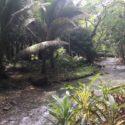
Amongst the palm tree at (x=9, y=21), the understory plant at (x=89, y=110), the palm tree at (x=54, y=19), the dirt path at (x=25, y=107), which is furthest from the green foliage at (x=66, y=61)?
the understory plant at (x=89, y=110)

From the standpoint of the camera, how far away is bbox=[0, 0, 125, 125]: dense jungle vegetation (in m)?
6.75

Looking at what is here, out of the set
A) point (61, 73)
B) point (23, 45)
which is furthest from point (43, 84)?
point (23, 45)

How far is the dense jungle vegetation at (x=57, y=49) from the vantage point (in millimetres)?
6748

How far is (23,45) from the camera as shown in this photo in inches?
786

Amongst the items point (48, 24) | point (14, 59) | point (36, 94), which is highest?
point (48, 24)

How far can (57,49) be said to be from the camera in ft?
59.9

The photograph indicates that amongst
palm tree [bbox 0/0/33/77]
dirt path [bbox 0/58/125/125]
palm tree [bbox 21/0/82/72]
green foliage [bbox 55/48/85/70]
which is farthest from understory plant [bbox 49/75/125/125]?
green foliage [bbox 55/48/85/70]

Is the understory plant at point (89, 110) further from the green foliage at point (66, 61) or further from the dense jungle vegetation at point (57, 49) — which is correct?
the green foliage at point (66, 61)

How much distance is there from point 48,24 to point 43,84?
3.47 metres

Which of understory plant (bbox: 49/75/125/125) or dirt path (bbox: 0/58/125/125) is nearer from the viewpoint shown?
understory plant (bbox: 49/75/125/125)

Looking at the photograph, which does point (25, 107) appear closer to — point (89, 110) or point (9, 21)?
point (89, 110)

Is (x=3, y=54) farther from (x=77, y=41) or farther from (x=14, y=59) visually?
(x=77, y=41)

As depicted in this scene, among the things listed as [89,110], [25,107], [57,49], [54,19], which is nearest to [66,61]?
[57,49]

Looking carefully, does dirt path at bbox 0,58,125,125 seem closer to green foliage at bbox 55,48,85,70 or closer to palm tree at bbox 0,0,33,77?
palm tree at bbox 0,0,33,77
